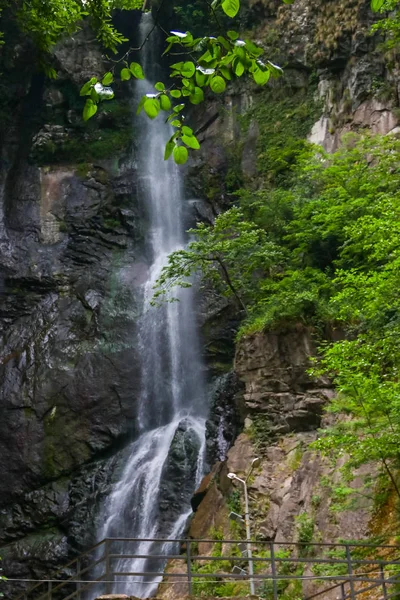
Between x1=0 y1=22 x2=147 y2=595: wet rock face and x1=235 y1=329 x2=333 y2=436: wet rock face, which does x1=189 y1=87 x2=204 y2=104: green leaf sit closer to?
x1=235 y1=329 x2=333 y2=436: wet rock face

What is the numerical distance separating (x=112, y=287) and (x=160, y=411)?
5309mm

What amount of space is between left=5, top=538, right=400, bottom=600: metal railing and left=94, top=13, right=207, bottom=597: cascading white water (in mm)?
570

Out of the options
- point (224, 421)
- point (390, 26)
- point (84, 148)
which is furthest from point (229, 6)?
point (84, 148)

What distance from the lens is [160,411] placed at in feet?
70.9

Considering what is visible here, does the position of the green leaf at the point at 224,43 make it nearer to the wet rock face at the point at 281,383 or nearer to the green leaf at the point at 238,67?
the green leaf at the point at 238,67

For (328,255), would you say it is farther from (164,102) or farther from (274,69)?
(164,102)

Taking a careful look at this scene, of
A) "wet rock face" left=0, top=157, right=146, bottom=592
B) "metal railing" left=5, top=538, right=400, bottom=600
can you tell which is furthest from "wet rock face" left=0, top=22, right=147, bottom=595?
"metal railing" left=5, top=538, right=400, bottom=600

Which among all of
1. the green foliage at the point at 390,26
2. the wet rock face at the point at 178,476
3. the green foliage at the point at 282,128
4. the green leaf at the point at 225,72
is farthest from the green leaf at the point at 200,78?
the green foliage at the point at 282,128

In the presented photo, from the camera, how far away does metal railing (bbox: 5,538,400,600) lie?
8992mm

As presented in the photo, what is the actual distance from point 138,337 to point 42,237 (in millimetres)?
5987

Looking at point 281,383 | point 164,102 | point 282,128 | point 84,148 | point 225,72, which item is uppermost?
point 84,148

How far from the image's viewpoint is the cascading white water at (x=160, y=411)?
17.9m

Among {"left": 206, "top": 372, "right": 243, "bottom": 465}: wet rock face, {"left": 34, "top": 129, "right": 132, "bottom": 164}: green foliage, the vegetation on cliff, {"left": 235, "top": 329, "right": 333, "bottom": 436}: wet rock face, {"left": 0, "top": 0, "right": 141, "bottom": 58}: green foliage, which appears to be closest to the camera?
{"left": 0, "top": 0, "right": 141, "bottom": 58}: green foliage

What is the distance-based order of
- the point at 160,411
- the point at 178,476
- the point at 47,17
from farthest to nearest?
the point at 160,411 → the point at 178,476 → the point at 47,17
